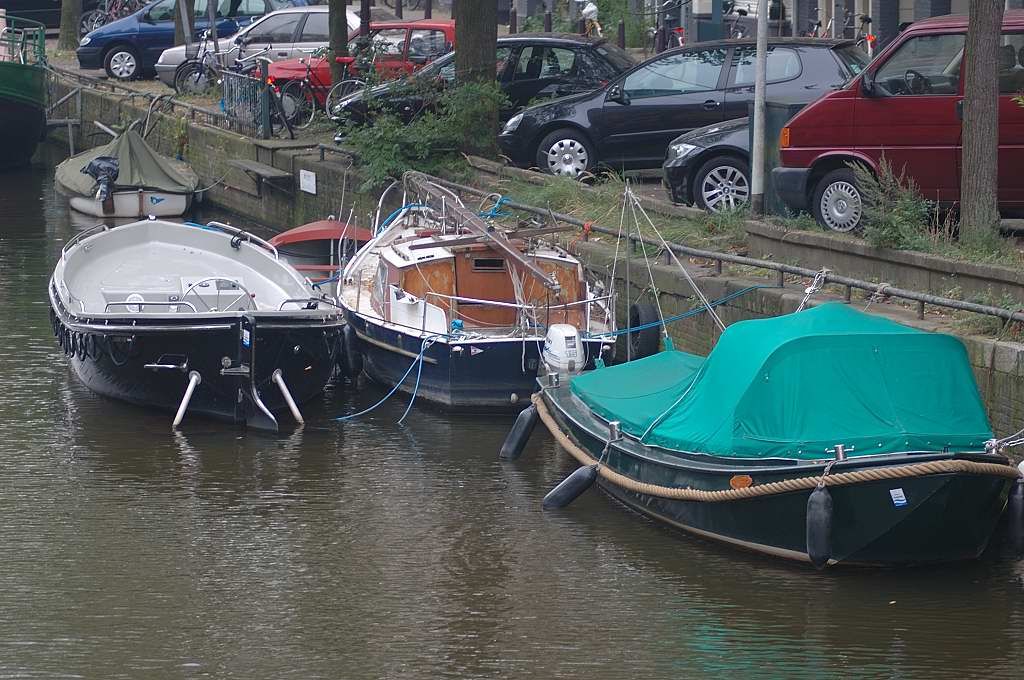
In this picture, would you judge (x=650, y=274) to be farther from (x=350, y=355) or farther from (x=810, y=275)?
(x=350, y=355)

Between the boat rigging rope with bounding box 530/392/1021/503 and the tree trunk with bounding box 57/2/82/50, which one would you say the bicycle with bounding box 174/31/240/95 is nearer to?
the tree trunk with bounding box 57/2/82/50

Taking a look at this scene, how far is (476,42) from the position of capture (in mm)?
20828

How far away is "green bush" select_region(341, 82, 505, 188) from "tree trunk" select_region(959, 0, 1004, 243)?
8.85m

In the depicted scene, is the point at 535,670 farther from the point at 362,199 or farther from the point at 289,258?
the point at 362,199

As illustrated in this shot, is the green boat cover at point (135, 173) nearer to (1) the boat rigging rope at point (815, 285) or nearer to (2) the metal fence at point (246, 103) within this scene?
(2) the metal fence at point (246, 103)

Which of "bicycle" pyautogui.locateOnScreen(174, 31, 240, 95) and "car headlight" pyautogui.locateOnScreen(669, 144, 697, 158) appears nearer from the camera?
"car headlight" pyautogui.locateOnScreen(669, 144, 697, 158)

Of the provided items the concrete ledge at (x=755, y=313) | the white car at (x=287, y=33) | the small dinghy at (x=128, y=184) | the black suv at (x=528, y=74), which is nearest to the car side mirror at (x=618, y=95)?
the black suv at (x=528, y=74)

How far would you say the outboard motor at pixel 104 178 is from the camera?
25.7m

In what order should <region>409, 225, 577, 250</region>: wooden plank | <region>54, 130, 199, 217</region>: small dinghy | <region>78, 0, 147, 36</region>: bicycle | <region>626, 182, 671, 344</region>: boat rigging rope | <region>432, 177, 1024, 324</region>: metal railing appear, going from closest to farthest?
<region>432, 177, 1024, 324</region>: metal railing
<region>626, 182, 671, 344</region>: boat rigging rope
<region>409, 225, 577, 250</region>: wooden plank
<region>54, 130, 199, 217</region>: small dinghy
<region>78, 0, 147, 36</region>: bicycle

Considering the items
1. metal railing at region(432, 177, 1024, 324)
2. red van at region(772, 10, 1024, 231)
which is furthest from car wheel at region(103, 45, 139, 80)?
red van at region(772, 10, 1024, 231)

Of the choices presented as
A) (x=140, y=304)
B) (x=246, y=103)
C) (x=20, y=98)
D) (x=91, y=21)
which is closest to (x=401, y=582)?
(x=140, y=304)

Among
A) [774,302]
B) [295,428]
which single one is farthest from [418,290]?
[774,302]

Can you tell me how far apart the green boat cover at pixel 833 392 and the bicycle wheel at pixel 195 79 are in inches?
882

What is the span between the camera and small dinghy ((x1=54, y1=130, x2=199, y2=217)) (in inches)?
1018
